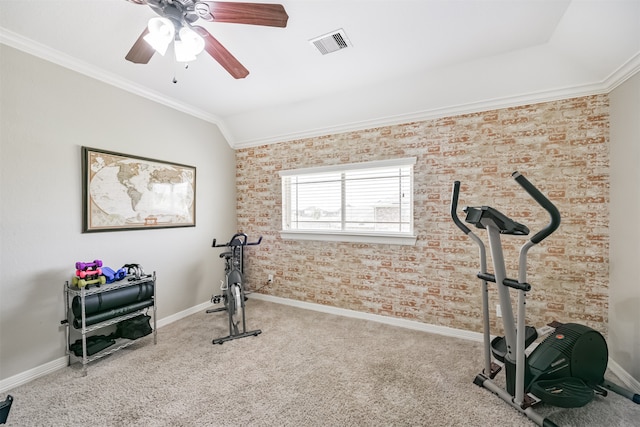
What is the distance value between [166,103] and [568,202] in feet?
15.4

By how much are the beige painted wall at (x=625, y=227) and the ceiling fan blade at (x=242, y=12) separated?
2.83m

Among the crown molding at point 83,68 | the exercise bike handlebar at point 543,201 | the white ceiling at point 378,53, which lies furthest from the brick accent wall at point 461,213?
the crown molding at point 83,68

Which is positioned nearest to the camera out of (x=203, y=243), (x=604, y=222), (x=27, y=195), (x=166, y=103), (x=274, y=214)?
(x=27, y=195)

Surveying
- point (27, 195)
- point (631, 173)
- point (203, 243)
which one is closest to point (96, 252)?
point (27, 195)

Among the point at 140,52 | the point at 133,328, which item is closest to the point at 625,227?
the point at 140,52

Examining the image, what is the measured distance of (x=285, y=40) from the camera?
2.30 m

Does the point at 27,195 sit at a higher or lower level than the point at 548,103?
lower

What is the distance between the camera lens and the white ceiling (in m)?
1.95

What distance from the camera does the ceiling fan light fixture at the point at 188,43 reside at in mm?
1584

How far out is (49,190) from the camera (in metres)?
2.44

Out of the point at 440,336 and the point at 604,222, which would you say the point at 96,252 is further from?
the point at 604,222

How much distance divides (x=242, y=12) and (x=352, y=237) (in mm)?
2722

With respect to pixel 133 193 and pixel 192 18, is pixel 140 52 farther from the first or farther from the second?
pixel 133 193

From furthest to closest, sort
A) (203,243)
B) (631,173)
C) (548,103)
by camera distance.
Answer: (203,243) → (548,103) → (631,173)
